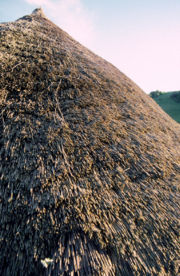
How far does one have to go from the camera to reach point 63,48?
3.51 metres

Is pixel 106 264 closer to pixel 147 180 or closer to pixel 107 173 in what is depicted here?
pixel 107 173

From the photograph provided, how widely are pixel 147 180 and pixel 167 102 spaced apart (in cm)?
2386

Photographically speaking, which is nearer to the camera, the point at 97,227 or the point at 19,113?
the point at 97,227

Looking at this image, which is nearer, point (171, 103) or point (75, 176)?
point (75, 176)

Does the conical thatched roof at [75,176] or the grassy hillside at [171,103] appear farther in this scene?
the grassy hillside at [171,103]

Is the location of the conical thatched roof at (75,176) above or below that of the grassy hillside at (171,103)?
below

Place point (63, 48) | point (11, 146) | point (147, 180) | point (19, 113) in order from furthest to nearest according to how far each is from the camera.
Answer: point (63, 48), point (19, 113), point (147, 180), point (11, 146)

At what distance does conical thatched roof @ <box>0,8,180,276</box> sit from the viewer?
5.69 feet

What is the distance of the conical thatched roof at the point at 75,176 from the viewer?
1735 millimetres

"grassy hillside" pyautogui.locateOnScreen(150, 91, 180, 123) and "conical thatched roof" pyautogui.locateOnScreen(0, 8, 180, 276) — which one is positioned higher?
"grassy hillside" pyautogui.locateOnScreen(150, 91, 180, 123)

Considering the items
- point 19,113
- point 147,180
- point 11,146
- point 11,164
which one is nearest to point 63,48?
point 19,113

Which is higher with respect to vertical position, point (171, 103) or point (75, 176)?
point (171, 103)

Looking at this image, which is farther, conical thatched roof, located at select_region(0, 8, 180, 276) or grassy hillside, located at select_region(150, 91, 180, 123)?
grassy hillside, located at select_region(150, 91, 180, 123)

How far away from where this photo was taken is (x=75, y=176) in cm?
207
